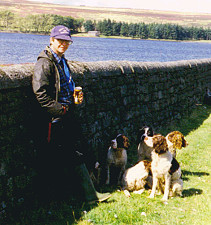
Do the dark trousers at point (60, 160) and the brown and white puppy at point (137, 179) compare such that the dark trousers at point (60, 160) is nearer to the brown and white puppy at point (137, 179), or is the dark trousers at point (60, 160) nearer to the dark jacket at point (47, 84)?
the dark jacket at point (47, 84)

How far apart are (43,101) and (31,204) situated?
66.1 inches

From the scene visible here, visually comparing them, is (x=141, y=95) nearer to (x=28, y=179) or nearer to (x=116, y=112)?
(x=116, y=112)

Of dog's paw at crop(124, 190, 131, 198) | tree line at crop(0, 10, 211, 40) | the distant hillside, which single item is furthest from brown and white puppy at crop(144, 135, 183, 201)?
the distant hillside

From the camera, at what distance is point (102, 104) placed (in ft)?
22.5

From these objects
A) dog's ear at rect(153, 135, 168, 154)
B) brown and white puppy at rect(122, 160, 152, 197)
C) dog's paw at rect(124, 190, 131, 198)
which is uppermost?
dog's ear at rect(153, 135, 168, 154)

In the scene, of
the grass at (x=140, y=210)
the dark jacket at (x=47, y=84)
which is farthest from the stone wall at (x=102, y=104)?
the grass at (x=140, y=210)

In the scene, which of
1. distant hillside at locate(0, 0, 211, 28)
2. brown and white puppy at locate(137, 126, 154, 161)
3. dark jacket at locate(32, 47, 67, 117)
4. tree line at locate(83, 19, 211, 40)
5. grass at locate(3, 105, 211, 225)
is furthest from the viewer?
distant hillside at locate(0, 0, 211, 28)

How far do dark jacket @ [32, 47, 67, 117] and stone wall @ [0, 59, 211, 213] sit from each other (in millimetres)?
364

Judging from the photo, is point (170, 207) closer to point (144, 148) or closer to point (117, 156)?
point (117, 156)

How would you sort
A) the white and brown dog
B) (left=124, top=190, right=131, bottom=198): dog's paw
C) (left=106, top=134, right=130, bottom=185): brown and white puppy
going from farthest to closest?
1. the white and brown dog
2. (left=106, top=134, right=130, bottom=185): brown and white puppy
3. (left=124, top=190, right=131, bottom=198): dog's paw

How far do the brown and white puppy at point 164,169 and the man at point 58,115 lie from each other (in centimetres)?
108

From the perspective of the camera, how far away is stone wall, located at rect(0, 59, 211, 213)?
4.22 metres

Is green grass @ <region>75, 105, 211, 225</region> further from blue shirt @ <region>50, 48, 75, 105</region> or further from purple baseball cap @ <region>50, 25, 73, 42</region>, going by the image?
purple baseball cap @ <region>50, 25, 73, 42</region>

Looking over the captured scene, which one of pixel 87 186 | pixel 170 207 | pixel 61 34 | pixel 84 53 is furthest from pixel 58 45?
pixel 84 53
